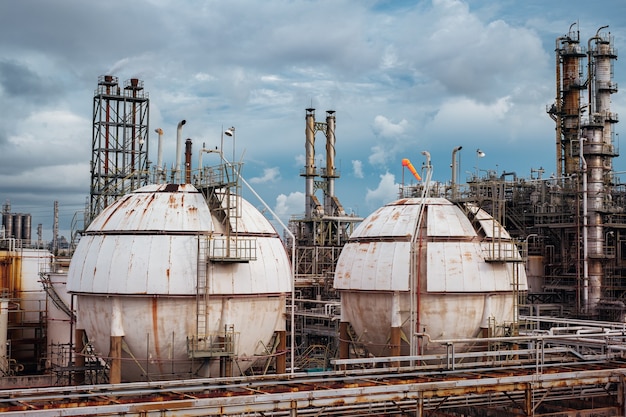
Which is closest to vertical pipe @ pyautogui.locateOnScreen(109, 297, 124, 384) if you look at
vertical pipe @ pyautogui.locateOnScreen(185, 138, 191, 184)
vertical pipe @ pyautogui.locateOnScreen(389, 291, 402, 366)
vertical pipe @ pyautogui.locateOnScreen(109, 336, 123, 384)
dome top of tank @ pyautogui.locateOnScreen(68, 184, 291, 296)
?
vertical pipe @ pyautogui.locateOnScreen(109, 336, 123, 384)

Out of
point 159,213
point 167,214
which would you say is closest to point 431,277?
point 167,214

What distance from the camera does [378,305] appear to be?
29.9 metres

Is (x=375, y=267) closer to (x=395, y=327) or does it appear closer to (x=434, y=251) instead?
(x=434, y=251)

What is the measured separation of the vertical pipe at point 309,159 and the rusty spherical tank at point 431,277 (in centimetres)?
2934

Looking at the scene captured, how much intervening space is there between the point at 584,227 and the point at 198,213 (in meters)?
28.1

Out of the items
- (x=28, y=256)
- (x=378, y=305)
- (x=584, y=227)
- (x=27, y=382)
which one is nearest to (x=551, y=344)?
(x=378, y=305)

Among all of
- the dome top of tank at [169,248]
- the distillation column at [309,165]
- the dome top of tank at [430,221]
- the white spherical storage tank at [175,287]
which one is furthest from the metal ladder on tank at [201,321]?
the distillation column at [309,165]

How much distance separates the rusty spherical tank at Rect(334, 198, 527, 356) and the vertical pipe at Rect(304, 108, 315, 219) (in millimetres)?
29340

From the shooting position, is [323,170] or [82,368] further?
[323,170]

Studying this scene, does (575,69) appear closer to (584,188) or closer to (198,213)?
(584,188)

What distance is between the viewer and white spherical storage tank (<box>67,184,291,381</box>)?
25.4 m

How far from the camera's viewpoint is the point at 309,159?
62094 millimetres

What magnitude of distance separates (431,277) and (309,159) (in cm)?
3391

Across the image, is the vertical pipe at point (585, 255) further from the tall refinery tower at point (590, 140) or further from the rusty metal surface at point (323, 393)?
the rusty metal surface at point (323, 393)
